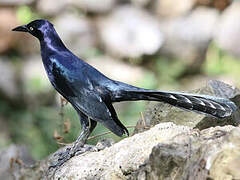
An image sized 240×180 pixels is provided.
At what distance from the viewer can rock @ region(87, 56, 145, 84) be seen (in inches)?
476

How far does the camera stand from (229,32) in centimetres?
1270

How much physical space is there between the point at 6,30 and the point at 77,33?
56.0 inches

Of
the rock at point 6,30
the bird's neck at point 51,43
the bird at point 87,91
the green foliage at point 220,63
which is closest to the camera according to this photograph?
the bird at point 87,91

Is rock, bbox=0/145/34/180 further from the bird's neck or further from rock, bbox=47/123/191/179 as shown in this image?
rock, bbox=47/123/191/179

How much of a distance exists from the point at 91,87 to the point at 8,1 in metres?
8.05

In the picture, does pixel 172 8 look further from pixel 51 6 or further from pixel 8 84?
pixel 8 84

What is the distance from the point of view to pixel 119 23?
1293 cm

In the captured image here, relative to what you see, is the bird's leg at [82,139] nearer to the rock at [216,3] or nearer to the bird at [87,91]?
the bird at [87,91]

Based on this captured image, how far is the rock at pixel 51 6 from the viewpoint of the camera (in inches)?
504

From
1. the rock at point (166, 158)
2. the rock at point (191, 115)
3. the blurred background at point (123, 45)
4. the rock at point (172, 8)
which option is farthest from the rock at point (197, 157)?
the rock at point (172, 8)

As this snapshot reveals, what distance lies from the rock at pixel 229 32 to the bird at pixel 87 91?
7.60 meters

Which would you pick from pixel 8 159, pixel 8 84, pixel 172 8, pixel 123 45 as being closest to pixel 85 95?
pixel 8 159

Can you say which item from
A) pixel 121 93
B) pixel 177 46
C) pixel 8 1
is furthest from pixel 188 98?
pixel 8 1

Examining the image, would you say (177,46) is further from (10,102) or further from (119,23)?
(10,102)
